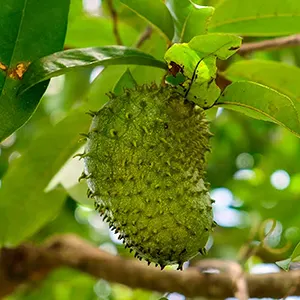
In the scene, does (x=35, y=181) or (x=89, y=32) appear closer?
(x=35, y=181)

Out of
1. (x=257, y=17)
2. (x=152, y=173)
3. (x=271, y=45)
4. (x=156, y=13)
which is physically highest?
(x=271, y=45)

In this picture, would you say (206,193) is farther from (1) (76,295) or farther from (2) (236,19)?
(1) (76,295)

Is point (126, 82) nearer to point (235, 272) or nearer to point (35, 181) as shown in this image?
point (35, 181)

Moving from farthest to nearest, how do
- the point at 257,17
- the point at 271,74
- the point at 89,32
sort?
the point at 89,32 < the point at 271,74 < the point at 257,17

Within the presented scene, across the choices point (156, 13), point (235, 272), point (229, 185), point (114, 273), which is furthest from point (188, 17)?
point (229, 185)

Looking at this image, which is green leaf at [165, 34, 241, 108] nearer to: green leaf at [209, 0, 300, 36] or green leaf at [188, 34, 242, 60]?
green leaf at [188, 34, 242, 60]

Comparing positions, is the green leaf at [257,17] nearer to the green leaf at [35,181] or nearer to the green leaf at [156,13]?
the green leaf at [156,13]

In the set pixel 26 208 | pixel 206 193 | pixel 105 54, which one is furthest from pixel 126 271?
pixel 105 54

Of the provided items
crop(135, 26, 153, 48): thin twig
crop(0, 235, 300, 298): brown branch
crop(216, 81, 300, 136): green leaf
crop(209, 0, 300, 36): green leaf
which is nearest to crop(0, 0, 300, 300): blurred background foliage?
crop(0, 235, 300, 298): brown branch
